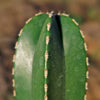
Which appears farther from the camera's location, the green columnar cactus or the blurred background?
the blurred background

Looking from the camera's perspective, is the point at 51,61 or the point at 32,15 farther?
the point at 32,15

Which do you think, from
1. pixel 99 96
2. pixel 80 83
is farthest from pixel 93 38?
pixel 80 83

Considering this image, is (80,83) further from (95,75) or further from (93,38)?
(93,38)

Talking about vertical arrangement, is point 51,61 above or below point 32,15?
below

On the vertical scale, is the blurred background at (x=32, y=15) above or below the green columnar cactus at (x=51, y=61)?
above

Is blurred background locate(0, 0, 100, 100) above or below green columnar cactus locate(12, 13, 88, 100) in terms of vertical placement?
above
